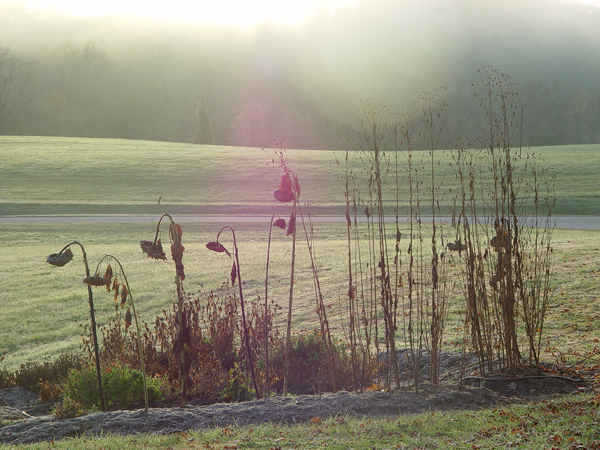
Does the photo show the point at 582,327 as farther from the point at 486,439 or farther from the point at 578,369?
the point at 486,439

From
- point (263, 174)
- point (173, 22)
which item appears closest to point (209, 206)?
point (263, 174)

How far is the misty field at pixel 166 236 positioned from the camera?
7.95m

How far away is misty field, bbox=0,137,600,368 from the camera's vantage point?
7.95m

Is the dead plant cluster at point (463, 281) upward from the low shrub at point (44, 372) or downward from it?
upward

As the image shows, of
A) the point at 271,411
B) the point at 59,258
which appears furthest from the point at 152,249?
the point at 271,411

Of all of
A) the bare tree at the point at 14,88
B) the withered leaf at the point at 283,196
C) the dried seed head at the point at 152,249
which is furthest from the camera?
the bare tree at the point at 14,88

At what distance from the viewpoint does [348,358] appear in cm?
603

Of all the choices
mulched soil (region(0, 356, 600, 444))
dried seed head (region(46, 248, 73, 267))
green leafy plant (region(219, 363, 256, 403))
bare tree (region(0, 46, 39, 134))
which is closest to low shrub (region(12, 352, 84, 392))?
mulched soil (region(0, 356, 600, 444))

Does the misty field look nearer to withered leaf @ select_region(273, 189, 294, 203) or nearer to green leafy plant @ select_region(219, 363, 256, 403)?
withered leaf @ select_region(273, 189, 294, 203)

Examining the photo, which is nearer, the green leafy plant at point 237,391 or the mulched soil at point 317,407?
the mulched soil at point 317,407

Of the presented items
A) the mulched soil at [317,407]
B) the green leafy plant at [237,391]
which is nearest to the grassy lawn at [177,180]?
the green leafy plant at [237,391]

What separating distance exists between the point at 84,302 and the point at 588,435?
829 cm

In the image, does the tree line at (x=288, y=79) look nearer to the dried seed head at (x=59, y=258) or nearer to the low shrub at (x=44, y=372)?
the low shrub at (x=44, y=372)

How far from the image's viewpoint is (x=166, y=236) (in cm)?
1936
